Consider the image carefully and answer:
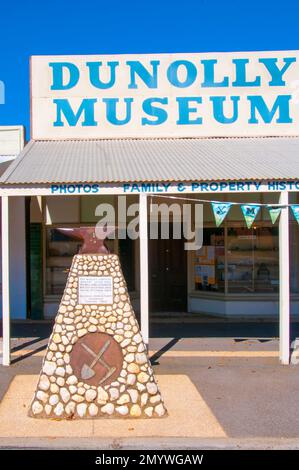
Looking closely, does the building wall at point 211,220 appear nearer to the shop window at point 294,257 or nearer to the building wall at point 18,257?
the shop window at point 294,257

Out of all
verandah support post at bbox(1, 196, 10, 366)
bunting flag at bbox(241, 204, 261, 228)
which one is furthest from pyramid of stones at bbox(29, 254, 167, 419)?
bunting flag at bbox(241, 204, 261, 228)

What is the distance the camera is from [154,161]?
31.7 feet

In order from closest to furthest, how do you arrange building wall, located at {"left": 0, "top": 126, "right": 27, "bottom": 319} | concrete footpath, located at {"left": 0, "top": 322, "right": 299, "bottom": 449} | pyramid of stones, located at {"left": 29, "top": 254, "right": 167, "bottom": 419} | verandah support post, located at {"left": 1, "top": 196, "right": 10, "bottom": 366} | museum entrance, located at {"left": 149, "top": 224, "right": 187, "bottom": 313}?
concrete footpath, located at {"left": 0, "top": 322, "right": 299, "bottom": 449} < pyramid of stones, located at {"left": 29, "top": 254, "right": 167, "bottom": 419} < verandah support post, located at {"left": 1, "top": 196, "right": 10, "bottom": 366} < building wall, located at {"left": 0, "top": 126, "right": 27, "bottom": 319} < museum entrance, located at {"left": 149, "top": 224, "right": 187, "bottom": 313}

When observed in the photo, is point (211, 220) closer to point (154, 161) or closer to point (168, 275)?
point (168, 275)

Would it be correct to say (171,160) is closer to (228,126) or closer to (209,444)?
(228,126)

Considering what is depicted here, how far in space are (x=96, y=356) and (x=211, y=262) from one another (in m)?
7.06

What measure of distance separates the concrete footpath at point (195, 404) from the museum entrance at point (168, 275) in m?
3.13

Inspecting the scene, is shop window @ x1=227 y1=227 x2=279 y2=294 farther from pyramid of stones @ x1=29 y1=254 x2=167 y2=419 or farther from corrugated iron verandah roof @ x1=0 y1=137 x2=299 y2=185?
pyramid of stones @ x1=29 y1=254 x2=167 y2=419

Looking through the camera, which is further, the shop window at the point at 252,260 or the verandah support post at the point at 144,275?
the shop window at the point at 252,260

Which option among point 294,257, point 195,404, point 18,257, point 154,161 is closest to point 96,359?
point 195,404

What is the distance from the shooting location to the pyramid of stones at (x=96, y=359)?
5965 millimetres

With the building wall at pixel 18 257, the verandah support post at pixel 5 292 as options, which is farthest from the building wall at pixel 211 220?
the verandah support post at pixel 5 292

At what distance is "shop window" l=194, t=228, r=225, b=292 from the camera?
12750 mm

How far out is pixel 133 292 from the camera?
12969mm
